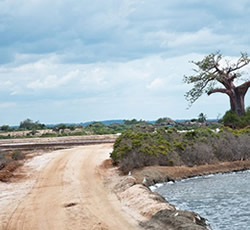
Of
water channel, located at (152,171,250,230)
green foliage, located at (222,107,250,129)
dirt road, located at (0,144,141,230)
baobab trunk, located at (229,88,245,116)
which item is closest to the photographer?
dirt road, located at (0,144,141,230)

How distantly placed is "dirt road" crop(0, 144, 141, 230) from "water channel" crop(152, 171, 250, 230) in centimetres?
295

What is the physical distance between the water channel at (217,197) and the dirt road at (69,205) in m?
2.95

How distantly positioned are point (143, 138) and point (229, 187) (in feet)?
26.9

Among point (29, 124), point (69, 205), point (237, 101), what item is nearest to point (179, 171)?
point (69, 205)

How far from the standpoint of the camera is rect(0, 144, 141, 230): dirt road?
13.8 m

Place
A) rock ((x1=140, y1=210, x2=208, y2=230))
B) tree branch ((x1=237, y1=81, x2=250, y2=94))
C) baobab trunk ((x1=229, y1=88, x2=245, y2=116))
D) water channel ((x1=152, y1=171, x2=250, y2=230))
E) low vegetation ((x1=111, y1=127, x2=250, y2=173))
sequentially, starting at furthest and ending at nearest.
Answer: baobab trunk ((x1=229, y1=88, x2=245, y2=116)) → tree branch ((x1=237, y1=81, x2=250, y2=94)) → low vegetation ((x1=111, y1=127, x2=250, y2=173)) → water channel ((x1=152, y1=171, x2=250, y2=230)) → rock ((x1=140, y1=210, x2=208, y2=230))

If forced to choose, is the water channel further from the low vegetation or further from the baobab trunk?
the baobab trunk

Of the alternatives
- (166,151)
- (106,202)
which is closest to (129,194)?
(106,202)

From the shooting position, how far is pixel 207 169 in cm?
2892

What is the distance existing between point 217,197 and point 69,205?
22.5ft

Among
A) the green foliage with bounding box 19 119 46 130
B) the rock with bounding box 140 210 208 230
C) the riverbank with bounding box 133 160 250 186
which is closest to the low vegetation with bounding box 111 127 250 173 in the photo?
the riverbank with bounding box 133 160 250 186

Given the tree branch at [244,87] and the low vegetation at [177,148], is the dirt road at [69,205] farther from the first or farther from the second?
the tree branch at [244,87]

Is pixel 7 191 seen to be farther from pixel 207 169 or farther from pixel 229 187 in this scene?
pixel 207 169

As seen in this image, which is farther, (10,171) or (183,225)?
(10,171)
